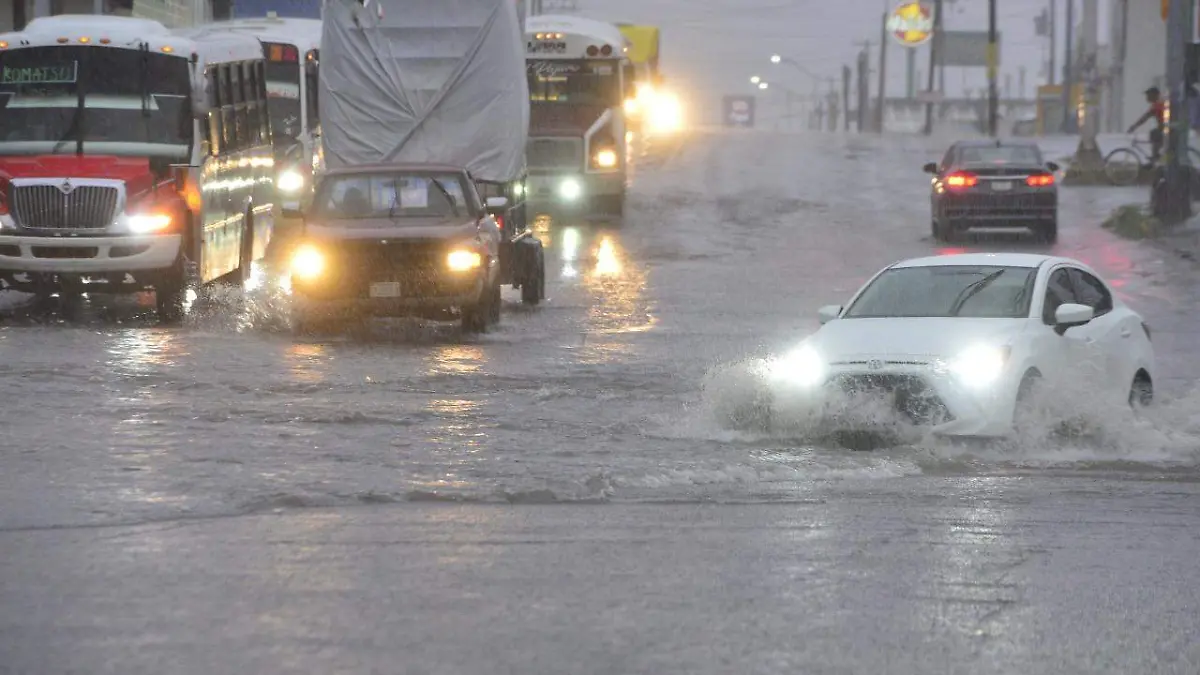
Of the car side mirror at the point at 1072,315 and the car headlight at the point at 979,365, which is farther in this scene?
the car side mirror at the point at 1072,315

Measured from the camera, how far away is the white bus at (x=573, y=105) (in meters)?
38.2

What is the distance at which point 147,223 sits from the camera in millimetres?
21625

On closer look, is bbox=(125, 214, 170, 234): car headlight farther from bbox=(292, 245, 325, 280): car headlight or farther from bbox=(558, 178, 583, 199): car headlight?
bbox=(558, 178, 583, 199): car headlight

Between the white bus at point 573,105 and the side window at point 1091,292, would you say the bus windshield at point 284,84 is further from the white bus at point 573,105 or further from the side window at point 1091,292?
the side window at point 1091,292

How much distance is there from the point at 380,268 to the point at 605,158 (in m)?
19.2

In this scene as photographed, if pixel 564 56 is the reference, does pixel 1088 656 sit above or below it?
below

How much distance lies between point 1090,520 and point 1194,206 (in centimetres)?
3370

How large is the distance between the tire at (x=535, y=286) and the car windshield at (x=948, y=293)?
1066cm

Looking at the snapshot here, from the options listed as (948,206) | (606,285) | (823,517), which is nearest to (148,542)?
(823,517)

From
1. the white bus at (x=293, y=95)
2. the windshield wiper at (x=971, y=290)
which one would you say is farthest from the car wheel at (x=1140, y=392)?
the white bus at (x=293, y=95)

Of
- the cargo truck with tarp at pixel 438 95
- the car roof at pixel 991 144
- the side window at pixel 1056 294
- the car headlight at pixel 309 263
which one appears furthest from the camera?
the car roof at pixel 991 144

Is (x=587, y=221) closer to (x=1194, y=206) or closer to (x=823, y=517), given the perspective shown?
(x=1194, y=206)

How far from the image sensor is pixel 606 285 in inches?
1113

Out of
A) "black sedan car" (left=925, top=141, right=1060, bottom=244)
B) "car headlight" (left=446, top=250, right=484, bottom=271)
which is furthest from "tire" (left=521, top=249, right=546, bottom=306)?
"black sedan car" (left=925, top=141, right=1060, bottom=244)
